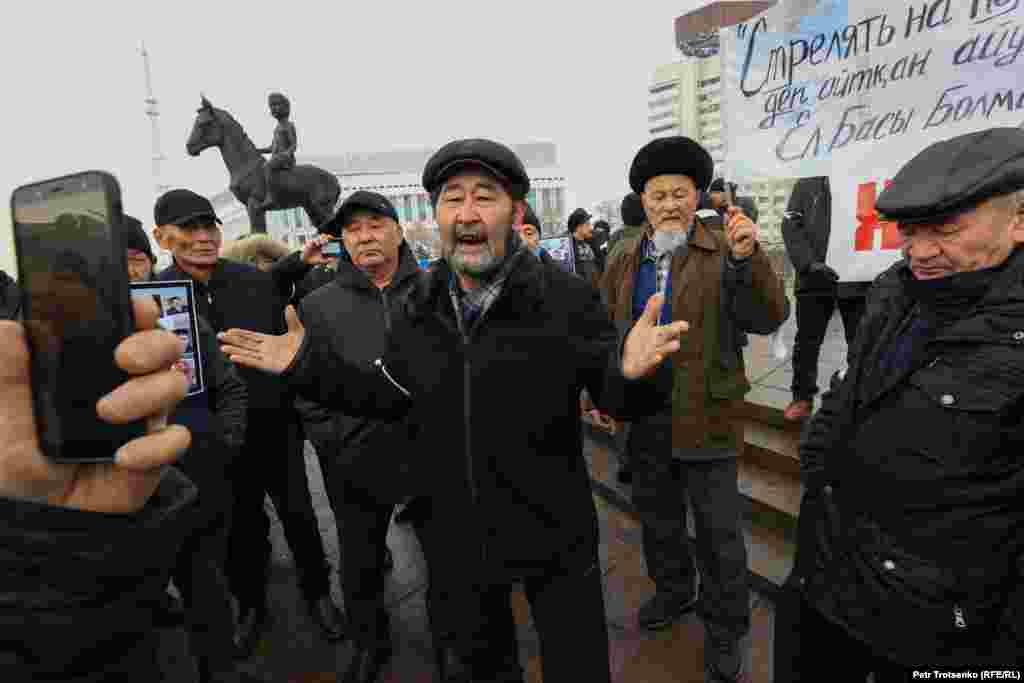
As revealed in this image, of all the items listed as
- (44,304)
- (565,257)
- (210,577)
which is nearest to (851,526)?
(44,304)

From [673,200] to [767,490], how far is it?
2090 mm

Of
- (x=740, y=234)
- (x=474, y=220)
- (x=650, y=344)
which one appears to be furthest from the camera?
(x=740, y=234)

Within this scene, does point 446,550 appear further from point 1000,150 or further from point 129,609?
point 1000,150

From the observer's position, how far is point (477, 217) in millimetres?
1693

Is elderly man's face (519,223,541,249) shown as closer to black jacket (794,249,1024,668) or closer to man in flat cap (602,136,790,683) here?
man in flat cap (602,136,790,683)

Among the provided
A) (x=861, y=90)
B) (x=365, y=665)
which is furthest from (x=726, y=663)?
(x=861, y=90)

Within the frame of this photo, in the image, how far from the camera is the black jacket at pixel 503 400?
164 cm

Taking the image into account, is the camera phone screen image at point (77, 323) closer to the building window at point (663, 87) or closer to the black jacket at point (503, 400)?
the black jacket at point (503, 400)

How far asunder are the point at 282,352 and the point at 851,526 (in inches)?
65.7

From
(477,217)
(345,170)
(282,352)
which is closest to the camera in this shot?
(282,352)

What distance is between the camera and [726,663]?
2.31m

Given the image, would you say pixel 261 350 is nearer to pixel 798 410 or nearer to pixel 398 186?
pixel 798 410

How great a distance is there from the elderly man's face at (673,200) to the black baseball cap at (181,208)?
2.09 m

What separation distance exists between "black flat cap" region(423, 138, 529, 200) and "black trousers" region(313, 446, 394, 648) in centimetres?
139
